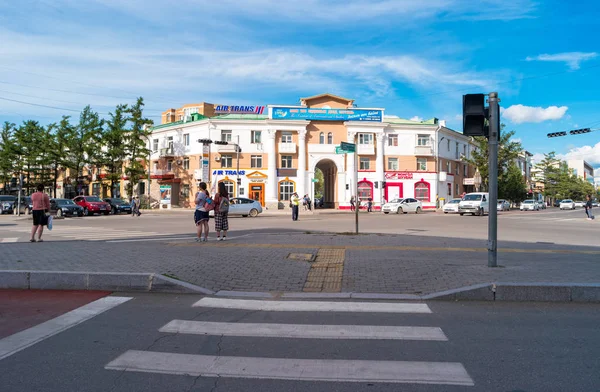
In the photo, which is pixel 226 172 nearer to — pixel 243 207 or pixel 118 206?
pixel 118 206

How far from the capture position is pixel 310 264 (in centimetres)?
852

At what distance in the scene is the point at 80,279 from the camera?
23.3ft

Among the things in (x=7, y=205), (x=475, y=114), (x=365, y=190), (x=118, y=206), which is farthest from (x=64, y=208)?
(x=365, y=190)

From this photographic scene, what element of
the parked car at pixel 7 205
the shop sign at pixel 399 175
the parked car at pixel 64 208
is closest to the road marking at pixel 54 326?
the parked car at pixel 64 208

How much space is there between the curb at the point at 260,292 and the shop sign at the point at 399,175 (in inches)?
1861

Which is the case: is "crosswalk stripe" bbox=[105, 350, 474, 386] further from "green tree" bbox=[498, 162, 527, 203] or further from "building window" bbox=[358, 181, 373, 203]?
"green tree" bbox=[498, 162, 527, 203]

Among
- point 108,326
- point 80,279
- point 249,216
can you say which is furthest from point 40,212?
point 249,216

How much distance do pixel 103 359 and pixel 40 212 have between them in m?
9.99

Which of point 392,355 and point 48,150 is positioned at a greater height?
point 48,150

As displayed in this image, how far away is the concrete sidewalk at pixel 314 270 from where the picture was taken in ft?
21.8

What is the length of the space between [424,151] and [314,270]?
49.3 meters

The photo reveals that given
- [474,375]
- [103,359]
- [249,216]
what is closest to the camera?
[474,375]

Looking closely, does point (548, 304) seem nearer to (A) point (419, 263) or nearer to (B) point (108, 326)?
(A) point (419, 263)

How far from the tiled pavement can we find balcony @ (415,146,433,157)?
44.3 meters
